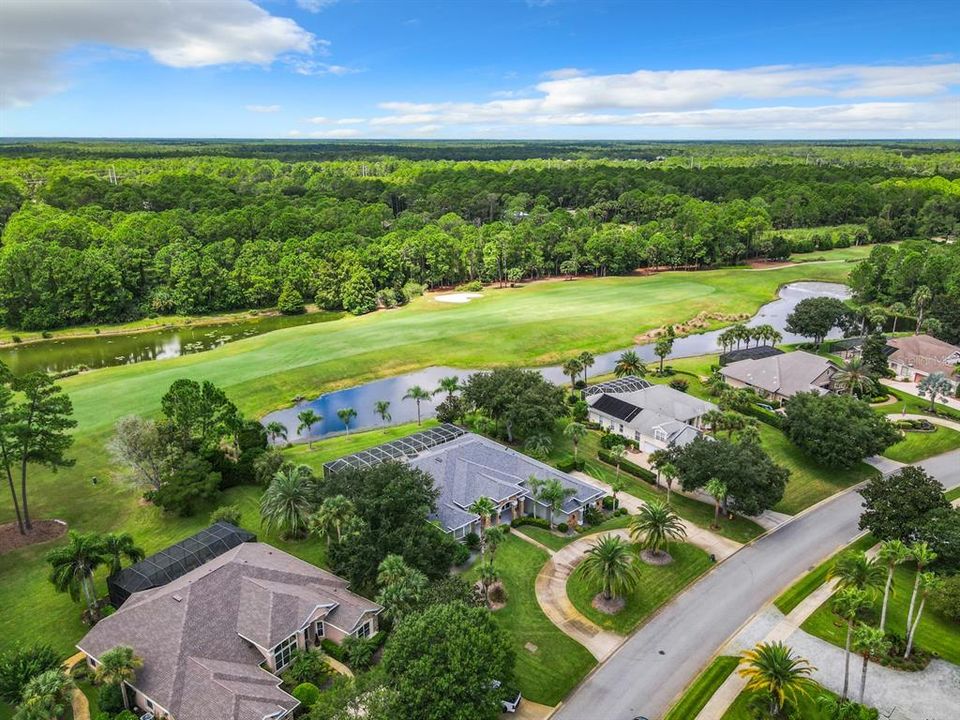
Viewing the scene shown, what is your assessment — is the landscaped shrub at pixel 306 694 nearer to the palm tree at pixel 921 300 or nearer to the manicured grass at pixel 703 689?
the manicured grass at pixel 703 689

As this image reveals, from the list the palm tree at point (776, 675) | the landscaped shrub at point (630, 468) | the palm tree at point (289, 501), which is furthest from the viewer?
the landscaped shrub at point (630, 468)

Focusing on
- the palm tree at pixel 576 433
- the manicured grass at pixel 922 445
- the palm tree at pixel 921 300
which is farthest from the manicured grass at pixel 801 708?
the palm tree at pixel 921 300

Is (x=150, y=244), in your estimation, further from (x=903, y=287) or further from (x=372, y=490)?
(x=903, y=287)

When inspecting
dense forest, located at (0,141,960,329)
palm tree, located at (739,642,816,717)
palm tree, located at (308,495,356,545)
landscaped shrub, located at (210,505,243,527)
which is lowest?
landscaped shrub, located at (210,505,243,527)

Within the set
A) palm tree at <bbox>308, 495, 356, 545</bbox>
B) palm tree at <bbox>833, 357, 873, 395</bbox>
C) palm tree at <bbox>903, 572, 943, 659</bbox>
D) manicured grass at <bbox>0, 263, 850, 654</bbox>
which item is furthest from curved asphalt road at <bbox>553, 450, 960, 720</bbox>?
manicured grass at <bbox>0, 263, 850, 654</bbox>

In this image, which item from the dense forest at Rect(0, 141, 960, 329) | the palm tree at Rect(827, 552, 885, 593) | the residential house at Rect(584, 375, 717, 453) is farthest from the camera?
the dense forest at Rect(0, 141, 960, 329)

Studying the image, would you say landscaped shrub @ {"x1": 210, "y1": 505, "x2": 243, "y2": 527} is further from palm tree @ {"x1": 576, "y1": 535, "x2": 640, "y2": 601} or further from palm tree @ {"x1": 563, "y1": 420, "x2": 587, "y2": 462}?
palm tree @ {"x1": 563, "y1": 420, "x2": 587, "y2": 462}

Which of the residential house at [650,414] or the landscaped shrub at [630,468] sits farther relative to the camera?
the residential house at [650,414]
